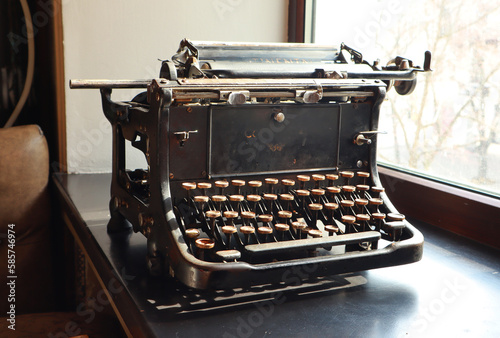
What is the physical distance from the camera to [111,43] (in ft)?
8.02

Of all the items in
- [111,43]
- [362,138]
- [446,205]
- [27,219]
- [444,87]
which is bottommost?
[27,219]

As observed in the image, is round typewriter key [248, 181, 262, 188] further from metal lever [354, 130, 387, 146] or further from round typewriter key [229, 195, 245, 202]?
metal lever [354, 130, 387, 146]

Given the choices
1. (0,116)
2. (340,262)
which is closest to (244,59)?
(340,262)

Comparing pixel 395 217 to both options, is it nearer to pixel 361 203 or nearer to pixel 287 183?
pixel 361 203

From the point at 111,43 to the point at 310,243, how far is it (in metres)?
1.59

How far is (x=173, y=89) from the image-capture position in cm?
130

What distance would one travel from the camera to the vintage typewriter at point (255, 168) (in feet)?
4.21

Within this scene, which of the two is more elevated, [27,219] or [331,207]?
[331,207]

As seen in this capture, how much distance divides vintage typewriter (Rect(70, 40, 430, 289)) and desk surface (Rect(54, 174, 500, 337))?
6 centimetres

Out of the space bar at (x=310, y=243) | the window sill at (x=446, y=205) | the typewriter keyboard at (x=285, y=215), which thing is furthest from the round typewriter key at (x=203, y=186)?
the window sill at (x=446, y=205)

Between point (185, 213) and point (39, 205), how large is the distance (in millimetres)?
1010

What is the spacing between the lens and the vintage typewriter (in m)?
1.28

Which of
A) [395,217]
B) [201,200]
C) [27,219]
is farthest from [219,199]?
[27,219]

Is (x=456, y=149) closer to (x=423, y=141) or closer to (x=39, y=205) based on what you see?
(x=423, y=141)
